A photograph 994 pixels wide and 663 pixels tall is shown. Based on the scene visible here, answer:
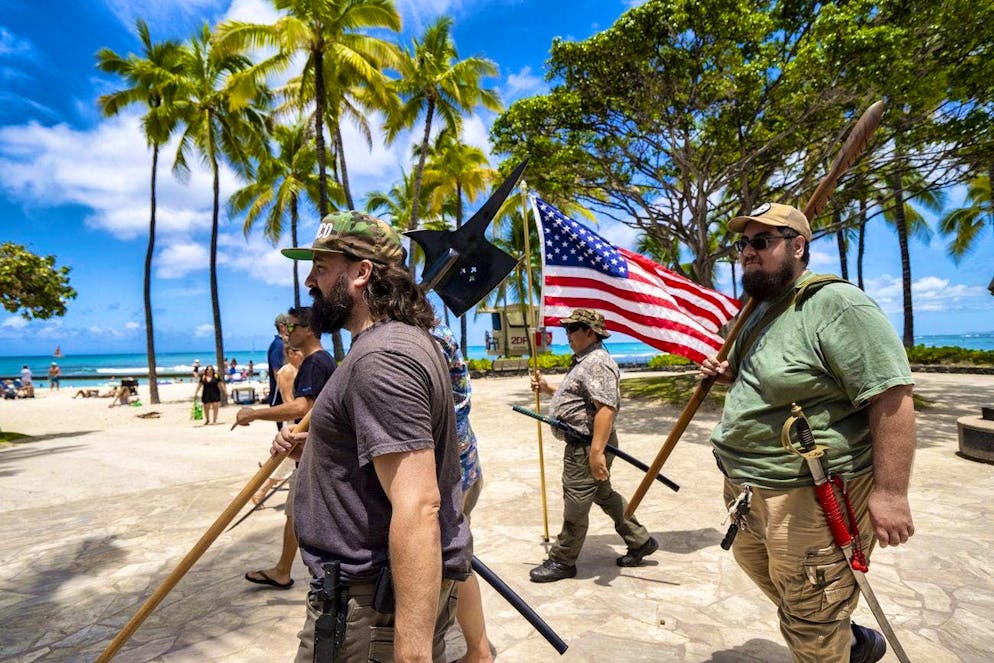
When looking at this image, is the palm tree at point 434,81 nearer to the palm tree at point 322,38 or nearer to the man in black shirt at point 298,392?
the palm tree at point 322,38

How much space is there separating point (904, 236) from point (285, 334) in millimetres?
30414

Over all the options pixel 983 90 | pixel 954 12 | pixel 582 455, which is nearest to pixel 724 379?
pixel 582 455

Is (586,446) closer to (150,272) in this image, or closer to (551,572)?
(551,572)

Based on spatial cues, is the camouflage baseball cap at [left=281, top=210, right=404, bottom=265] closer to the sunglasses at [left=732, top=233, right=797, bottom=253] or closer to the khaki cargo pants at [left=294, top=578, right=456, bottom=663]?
the khaki cargo pants at [left=294, top=578, right=456, bottom=663]

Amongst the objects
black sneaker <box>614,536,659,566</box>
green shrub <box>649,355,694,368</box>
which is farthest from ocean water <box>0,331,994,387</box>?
black sneaker <box>614,536,659,566</box>

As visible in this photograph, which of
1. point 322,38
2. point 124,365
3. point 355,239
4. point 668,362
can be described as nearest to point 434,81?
point 322,38

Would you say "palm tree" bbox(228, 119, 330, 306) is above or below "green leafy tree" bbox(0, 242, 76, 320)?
above

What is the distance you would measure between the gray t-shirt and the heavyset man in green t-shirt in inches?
53.5

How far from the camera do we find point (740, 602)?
3.73 metres

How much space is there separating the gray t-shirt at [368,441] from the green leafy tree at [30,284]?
14.3 meters

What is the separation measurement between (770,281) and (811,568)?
3.93ft

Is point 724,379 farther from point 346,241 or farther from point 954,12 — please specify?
point 954,12

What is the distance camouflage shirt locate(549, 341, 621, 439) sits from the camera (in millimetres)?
4121

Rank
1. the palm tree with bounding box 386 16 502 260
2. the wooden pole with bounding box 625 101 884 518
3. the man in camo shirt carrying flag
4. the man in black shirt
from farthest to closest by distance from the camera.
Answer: the palm tree with bounding box 386 16 502 260 → the man in camo shirt carrying flag → the man in black shirt → the wooden pole with bounding box 625 101 884 518
